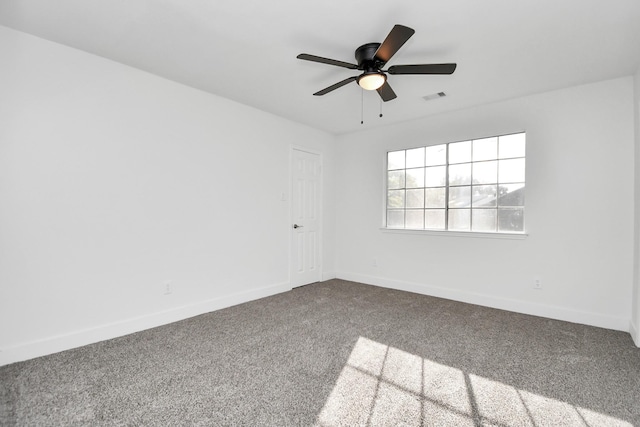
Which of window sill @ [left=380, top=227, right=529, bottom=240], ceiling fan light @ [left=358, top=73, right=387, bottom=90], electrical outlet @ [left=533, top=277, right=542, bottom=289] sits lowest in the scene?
electrical outlet @ [left=533, top=277, right=542, bottom=289]

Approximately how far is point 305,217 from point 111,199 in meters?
2.66

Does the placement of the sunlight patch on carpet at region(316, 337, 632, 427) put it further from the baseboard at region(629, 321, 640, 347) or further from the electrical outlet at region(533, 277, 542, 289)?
the electrical outlet at region(533, 277, 542, 289)

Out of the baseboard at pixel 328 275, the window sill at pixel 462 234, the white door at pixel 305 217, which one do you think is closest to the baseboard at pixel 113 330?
the white door at pixel 305 217

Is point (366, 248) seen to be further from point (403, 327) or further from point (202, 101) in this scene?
point (202, 101)

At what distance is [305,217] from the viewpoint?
4848 mm

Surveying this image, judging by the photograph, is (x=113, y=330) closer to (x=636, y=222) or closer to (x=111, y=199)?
(x=111, y=199)

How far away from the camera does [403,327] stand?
10.1ft

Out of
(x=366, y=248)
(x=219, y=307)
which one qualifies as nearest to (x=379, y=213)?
(x=366, y=248)

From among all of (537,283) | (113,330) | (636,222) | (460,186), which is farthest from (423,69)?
(113,330)

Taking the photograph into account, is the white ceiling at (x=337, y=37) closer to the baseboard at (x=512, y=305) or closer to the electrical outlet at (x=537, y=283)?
the electrical outlet at (x=537, y=283)

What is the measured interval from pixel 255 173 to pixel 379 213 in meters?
2.06

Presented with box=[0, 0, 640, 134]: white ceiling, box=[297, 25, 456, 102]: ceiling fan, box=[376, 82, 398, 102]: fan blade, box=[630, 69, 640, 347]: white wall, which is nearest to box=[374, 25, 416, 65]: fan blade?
box=[297, 25, 456, 102]: ceiling fan

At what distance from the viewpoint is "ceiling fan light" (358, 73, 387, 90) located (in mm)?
2389

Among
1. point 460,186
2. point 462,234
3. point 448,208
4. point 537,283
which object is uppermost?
point 460,186
